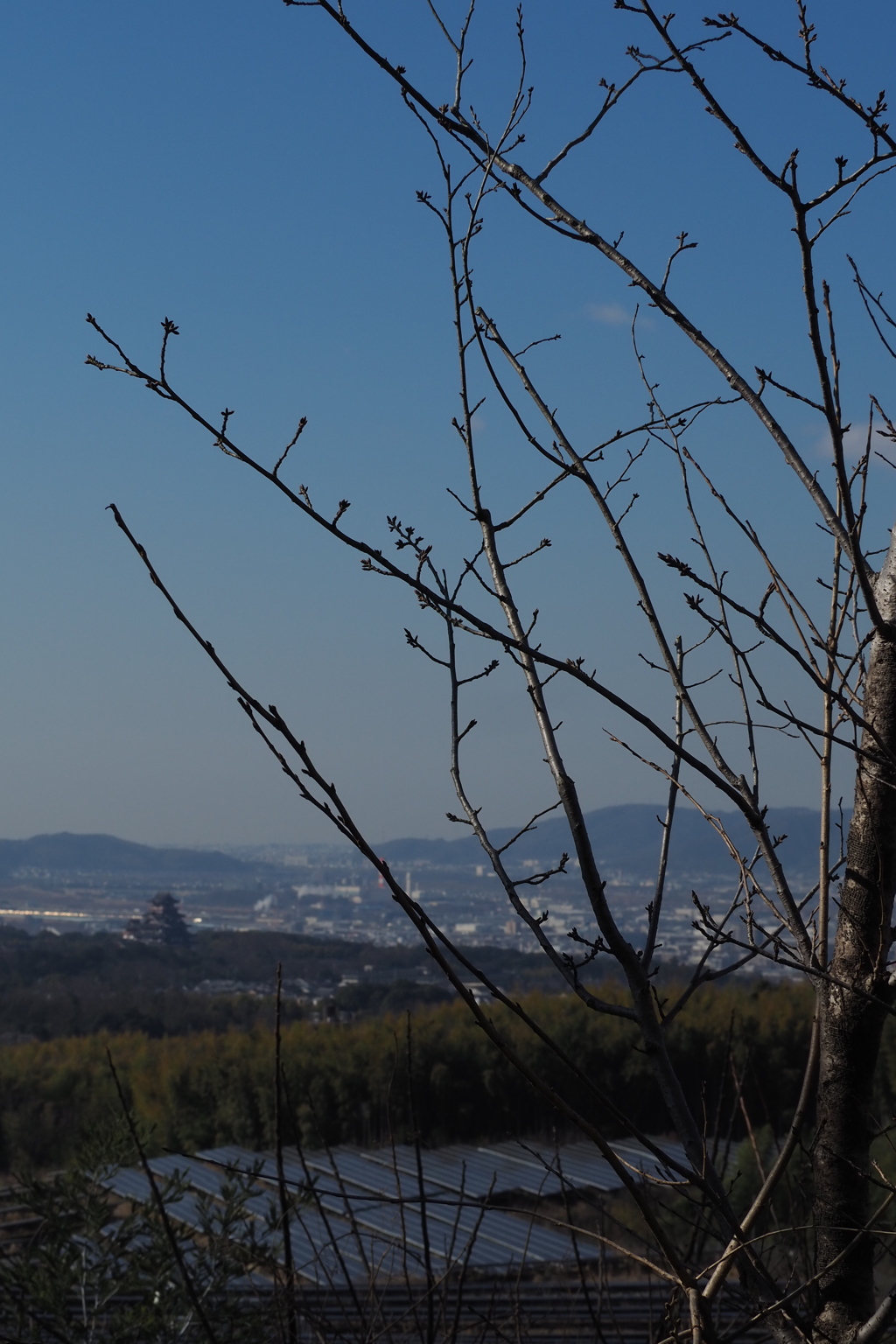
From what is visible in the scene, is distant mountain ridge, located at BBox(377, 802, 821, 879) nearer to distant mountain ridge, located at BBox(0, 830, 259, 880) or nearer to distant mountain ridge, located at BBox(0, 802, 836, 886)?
distant mountain ridge, located at BBox(0, 802, 836, 886)

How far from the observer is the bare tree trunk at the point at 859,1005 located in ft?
3.98

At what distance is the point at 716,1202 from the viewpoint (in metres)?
1.08

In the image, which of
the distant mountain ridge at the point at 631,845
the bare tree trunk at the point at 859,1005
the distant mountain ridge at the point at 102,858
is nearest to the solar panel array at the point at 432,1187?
the bare tree trunk at the point at 859,1005

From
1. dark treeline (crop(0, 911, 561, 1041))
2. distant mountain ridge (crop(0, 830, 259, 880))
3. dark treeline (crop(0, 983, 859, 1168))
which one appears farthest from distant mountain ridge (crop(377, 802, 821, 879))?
dark treeline (crop(0, 983, 859, 1168))

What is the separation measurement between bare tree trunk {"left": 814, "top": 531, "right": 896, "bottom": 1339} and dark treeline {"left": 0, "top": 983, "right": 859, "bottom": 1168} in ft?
60.1

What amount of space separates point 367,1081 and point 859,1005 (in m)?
19.9

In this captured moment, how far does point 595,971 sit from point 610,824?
7870 cm

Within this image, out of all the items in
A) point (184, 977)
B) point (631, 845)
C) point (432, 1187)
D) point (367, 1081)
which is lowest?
point (184, 977)

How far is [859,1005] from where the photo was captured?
1.23 metres

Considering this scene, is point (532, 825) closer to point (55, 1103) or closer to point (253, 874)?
point (55, 1103)

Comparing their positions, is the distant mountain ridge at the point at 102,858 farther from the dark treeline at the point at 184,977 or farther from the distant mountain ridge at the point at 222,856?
the dark treeline at the point at 184,977

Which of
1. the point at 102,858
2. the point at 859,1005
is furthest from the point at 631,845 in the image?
the point at 859,1005

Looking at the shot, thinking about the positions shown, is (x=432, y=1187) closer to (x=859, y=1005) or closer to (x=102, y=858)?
(x=859, y=1005)

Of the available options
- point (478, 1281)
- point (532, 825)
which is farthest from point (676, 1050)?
point (532, 825)
